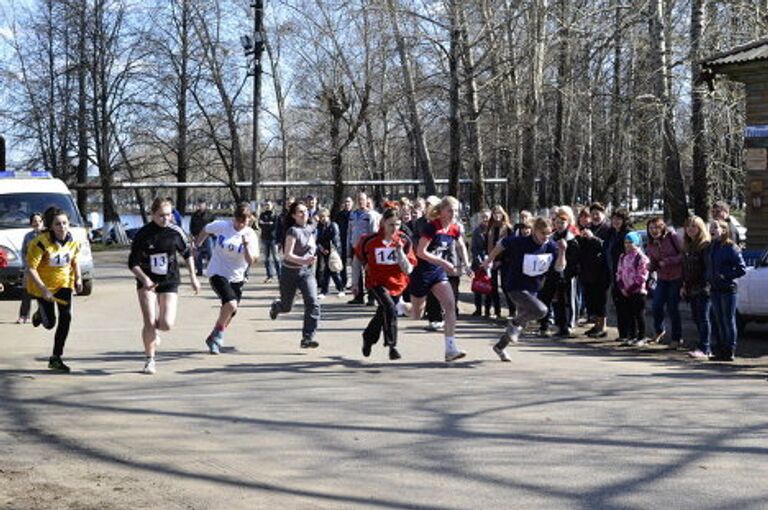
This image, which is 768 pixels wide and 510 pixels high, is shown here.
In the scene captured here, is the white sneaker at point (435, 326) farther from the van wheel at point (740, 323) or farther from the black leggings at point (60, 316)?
the black leggings at point (60, 316)

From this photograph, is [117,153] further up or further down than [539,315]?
further up

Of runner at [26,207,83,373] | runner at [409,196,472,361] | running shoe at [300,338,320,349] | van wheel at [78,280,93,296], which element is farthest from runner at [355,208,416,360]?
van wheel at [78,280,93,296]

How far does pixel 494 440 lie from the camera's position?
8344 mm

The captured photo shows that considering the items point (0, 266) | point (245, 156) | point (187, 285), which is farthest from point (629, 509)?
point (245, 156)

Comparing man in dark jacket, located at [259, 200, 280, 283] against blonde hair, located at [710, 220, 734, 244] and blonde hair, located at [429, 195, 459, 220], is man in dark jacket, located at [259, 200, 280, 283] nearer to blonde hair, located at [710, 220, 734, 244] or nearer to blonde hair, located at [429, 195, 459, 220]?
blonde hair, located at [429, 195, 459, 220]

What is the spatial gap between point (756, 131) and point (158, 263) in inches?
567

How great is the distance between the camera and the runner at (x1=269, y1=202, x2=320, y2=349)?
13742mm

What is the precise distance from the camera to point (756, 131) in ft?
74.6

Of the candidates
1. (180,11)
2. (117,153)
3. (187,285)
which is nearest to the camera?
(187,285)

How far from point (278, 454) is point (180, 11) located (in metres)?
44.1

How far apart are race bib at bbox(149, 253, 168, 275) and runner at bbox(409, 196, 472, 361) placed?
8.66ft

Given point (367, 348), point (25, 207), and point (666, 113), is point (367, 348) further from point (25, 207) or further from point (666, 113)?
point (666, 113)

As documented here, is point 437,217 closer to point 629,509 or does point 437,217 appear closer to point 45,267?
point 45,267

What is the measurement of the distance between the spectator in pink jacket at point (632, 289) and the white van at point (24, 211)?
11.0m
